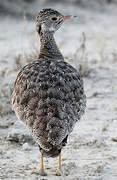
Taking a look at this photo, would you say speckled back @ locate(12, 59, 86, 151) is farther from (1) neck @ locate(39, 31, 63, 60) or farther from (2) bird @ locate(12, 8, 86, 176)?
(1) neck @ locate(39, 31, 63, 60)

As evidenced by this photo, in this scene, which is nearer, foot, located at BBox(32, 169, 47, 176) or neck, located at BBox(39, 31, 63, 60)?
foot, located at BBox(32, 169, 47, 176)

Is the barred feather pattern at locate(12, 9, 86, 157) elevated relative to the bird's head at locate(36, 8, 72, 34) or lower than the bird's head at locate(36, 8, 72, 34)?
lower

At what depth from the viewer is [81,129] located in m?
5.98

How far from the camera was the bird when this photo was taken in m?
4.22

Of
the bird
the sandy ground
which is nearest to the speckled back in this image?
the bird

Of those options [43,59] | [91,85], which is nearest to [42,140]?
[43,59]

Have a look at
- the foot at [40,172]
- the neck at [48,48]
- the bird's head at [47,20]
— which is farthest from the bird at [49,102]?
the bird's head at [47,20]

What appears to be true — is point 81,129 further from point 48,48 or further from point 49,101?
point 49,101

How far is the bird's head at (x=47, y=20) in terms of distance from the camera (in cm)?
557

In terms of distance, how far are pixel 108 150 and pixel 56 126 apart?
134cm

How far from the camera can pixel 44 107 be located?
4.34m

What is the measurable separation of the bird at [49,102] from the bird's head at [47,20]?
528 millimetres

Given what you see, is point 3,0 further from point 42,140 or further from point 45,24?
point 42,140

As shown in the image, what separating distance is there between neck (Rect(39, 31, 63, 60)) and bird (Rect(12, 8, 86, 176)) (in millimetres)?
232
